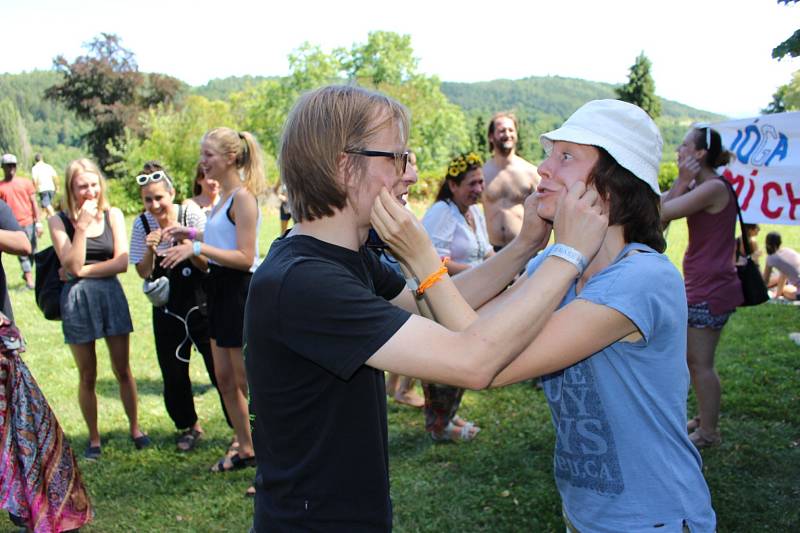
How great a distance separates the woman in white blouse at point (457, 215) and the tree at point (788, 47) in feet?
6.77

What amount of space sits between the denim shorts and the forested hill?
143 metres

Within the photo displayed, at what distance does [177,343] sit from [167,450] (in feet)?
2.78

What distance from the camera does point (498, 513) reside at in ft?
12.8

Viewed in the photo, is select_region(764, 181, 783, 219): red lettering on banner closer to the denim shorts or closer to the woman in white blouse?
the denim shorts

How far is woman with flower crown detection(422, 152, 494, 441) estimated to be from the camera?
4922 mm

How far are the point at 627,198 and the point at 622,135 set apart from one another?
0.17 meters

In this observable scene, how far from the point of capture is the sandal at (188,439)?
507cm

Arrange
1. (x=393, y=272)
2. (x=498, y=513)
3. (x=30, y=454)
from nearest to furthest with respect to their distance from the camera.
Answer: (x=393, y=272) < (x=30, y=454) < (x=498, y=513)

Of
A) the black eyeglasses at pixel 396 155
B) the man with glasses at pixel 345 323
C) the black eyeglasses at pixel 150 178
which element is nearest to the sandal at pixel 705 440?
the man with glasses at pixel 345 323

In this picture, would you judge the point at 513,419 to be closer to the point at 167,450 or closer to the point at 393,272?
the point at 167,450

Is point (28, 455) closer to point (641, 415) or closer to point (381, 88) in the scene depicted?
point (641, 415)

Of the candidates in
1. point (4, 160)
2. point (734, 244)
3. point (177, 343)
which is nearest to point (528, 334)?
point (734, 244)

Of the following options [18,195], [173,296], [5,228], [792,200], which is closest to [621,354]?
[5,228]

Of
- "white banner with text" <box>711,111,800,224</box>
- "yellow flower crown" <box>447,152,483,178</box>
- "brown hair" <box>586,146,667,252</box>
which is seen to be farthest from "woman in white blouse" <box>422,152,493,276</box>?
"brown hair" <box>586,146,667,252</box>
